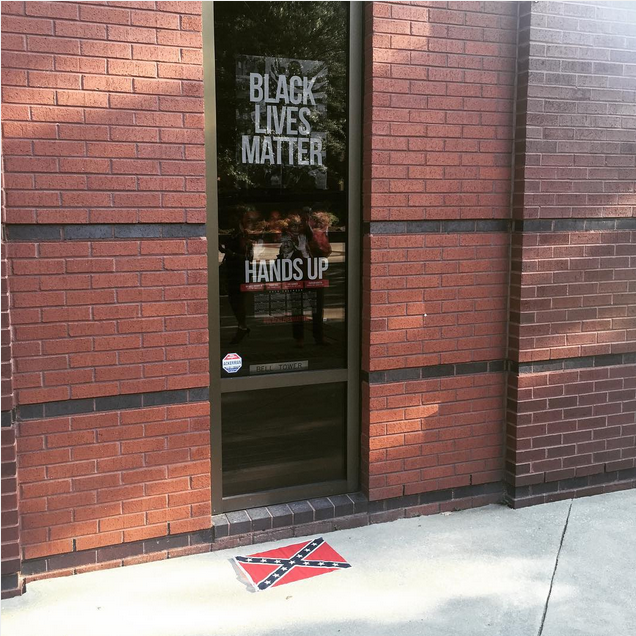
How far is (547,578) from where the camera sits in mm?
3873

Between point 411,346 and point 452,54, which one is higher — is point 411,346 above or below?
below

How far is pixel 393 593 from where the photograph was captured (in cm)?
371

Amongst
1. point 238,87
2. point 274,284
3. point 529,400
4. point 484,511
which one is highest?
point 238,87

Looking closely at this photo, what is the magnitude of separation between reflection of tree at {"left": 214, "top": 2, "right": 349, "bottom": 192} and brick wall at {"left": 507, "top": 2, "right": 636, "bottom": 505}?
48.0 inches

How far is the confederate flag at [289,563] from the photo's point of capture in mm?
3836

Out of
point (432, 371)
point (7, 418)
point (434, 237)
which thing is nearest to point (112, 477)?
point (7, 418)

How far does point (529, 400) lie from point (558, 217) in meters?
1.25

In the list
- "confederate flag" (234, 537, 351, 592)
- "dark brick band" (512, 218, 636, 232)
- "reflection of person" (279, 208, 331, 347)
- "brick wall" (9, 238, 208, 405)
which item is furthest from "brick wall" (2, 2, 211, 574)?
"dark brick band" (512, 218, 636, 232)

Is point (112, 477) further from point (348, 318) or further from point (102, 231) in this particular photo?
point (348, 318)

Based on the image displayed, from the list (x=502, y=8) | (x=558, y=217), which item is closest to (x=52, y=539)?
(x=558, y=217)

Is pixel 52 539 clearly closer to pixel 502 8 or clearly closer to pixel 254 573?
pixel 254 573

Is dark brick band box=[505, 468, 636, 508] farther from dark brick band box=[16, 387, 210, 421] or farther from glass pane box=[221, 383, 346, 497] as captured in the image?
dark brick band box=[16, 387, 210, 421]

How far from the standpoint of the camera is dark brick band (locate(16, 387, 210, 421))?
3.71m

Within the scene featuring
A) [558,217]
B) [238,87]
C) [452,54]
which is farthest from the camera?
[558,217]
